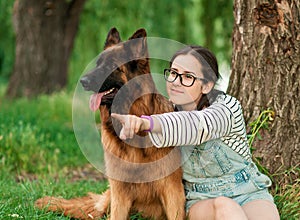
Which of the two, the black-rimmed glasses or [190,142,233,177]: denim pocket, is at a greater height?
the black-rimmed glasses

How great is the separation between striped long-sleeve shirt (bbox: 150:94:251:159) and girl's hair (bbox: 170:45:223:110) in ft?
0.23

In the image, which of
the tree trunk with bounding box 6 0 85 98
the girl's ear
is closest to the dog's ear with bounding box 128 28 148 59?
the girl's ear

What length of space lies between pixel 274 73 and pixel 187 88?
0.94m

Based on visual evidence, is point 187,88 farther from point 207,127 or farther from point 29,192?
point 29,192

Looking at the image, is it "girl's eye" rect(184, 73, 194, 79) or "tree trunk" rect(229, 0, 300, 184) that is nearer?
"girl's eye" rect(184, 73, 194, 79)

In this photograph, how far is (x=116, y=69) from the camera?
10.8 feet

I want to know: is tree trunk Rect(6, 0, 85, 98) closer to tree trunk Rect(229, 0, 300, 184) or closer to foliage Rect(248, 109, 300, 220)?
tree trunk Rect(229, 0, 300, 184)

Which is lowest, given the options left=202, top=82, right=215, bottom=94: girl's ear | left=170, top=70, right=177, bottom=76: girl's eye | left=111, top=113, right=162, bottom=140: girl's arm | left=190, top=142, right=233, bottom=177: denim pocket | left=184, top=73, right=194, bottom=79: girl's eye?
left=190, top=142, right=233, bottom=177: denim pocket

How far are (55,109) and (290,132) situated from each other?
506 centimetres

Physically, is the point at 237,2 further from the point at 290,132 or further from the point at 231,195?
the point at 231,195

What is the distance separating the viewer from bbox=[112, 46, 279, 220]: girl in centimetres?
329

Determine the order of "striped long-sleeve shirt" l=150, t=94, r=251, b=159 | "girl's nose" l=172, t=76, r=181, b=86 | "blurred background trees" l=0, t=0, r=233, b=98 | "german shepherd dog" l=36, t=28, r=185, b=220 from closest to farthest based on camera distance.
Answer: "striped long-sleeve shirt" l=150, t=94, r=251, b=159, "german shepherd dog" l=36, t=28, r=185, b=220, "girl's nose" l=172, t=76, r=181, b=86, "blurred background trees" l=0, t=0, r=233, b=98

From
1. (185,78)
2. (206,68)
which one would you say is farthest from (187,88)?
(206,68)

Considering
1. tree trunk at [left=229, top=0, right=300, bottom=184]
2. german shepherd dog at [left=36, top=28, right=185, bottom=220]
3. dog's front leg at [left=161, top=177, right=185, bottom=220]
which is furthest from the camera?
tree trunk at [left=229, top=0, right=300, bottom=184]
